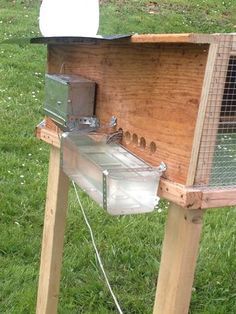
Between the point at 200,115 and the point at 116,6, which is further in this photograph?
the point at 116,6

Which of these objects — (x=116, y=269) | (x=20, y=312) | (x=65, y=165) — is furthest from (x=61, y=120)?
(x=116, y=269)

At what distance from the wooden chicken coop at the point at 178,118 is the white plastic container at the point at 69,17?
16 cm

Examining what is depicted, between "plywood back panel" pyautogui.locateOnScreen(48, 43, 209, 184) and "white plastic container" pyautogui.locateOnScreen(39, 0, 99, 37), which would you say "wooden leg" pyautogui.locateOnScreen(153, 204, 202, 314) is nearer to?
"plywood back panel" pyautogui.locateOnScreen(48, 43, 209, 184)

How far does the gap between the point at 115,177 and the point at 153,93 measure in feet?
0.82

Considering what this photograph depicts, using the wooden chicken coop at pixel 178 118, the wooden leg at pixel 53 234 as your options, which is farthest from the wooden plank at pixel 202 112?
the wooden leg at pixel 53 234

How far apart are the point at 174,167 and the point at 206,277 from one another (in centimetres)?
164

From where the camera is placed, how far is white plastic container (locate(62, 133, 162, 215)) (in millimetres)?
1594

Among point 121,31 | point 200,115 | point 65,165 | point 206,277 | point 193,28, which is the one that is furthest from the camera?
point 193,28

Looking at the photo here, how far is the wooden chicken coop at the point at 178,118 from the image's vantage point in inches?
59.4

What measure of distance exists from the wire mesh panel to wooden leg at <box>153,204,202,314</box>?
0.11 meters

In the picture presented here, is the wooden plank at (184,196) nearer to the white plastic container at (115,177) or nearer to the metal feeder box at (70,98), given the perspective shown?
the white plastic container at (115,177)

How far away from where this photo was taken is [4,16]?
8.34 metres

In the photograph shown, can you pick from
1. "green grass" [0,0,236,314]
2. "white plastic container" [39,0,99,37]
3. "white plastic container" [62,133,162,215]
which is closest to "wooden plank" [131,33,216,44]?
"white plastic container" [62,133,162,215]

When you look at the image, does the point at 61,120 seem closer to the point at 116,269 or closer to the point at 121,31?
the point at 116,269
